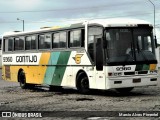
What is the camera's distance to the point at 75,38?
65.4 ft

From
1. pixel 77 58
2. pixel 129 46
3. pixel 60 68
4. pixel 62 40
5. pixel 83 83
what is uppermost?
pixel 62 40

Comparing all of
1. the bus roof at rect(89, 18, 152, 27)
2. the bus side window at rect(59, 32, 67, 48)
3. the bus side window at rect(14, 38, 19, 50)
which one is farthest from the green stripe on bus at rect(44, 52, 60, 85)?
the bus side window at rect(14, 38, 19, 50)

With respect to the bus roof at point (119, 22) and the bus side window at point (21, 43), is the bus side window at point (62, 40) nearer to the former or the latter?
the bus roof at point (119, 22)

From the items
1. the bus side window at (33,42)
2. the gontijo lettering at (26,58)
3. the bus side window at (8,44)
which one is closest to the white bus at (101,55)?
the bus side window at (33,42)

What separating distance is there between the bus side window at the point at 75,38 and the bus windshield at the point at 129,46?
189cm

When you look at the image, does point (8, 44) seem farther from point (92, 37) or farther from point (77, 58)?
point (92, 37)

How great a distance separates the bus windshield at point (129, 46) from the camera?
18.0 metres

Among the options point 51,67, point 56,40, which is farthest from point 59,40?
point 51,67

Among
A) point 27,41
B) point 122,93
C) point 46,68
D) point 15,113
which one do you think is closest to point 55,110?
point 15,113

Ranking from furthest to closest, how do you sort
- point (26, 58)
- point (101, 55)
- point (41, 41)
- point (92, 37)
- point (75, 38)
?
point (26, 58) → point (41, 41) → point (75, 38) → point (92, 37) → point (101, 55)

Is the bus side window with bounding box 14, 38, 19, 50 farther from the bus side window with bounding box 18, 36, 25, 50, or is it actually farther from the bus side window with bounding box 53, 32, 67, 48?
the bus side window with bounding box 53, 32, 67, 48

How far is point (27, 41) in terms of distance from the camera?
78.9 ft

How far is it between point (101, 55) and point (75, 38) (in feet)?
7.15

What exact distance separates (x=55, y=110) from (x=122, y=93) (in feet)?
22.2
